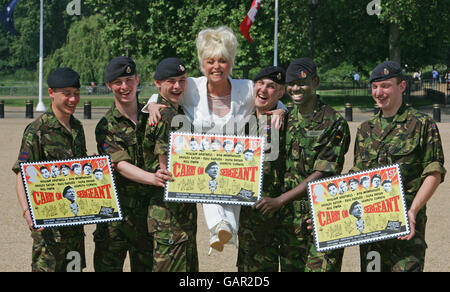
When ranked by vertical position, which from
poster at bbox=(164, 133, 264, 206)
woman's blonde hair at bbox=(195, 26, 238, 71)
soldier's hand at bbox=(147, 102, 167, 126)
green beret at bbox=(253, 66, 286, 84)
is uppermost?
woman's blonde hair at bbox=(195, 26, 238, 71)

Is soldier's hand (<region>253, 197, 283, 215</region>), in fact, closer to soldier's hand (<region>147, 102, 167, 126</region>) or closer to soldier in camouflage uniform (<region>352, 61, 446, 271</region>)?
soldier in camouflage uniform (<region>352, 61, 446, 271</region>)

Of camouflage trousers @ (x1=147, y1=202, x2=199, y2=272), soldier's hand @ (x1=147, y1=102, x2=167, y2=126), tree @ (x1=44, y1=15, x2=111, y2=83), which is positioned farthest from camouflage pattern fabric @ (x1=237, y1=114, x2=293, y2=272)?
tree @ (x1=44, y1=15, x2=111, y2=83)

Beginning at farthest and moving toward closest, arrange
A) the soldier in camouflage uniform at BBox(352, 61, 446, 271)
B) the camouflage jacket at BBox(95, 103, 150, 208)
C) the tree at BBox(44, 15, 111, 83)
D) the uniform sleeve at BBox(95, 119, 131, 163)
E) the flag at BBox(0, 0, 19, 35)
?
1. the tree at BBox(44, 15, 111, 83)
2. the flag at BBox(0, 0, 19, 35)
3. the camouflage jacket at BBox(95, 103, 150, 208)
4. the uniform sleeve at BBox(95, 119, 131, 163)
5. the soldier in camouflage uniform at BBox(352, 61, 446, 271)

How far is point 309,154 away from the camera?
5.54m

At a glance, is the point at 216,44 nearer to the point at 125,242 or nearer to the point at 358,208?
the point at 358,208

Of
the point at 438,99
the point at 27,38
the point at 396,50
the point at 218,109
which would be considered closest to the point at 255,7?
the point at 396,50

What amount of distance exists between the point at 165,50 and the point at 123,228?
34853 millimetres

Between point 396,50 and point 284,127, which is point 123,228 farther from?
point 396,50

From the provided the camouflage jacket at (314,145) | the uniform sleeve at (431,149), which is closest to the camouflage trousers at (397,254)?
the uniform sleeve at (431,149)

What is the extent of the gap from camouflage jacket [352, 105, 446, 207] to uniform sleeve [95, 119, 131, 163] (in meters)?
1.92

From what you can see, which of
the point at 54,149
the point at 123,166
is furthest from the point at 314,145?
the point at 54,149

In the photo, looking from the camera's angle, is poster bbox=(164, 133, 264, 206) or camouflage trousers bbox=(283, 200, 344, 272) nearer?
poster bbox=(164, 133, 264, 206)

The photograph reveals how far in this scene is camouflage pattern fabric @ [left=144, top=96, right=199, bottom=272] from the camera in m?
5.41

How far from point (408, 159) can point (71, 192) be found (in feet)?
8.42
